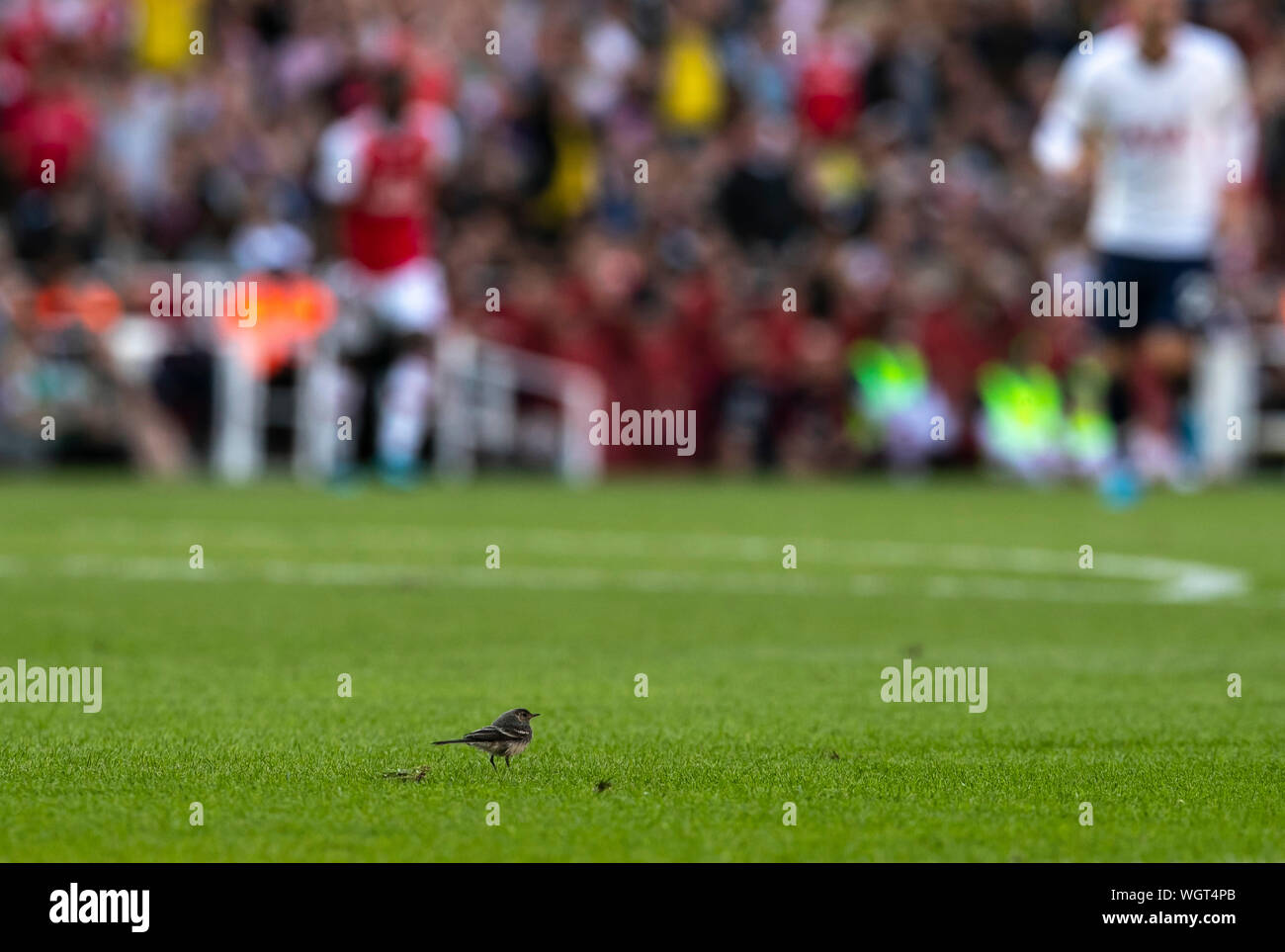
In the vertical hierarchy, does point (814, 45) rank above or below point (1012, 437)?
above

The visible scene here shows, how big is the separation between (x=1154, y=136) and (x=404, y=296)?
5.79 meters

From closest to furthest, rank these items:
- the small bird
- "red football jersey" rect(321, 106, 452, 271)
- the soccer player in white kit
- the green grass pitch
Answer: the green grass pitch < the small bird < the soccer player in white kit < "red football jersey" rect(321, 106, 452, 271)

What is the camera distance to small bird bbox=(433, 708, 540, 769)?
5227 mm

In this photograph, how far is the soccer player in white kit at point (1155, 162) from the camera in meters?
13.5

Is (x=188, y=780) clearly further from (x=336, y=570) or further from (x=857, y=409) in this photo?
(x=857, y=409)

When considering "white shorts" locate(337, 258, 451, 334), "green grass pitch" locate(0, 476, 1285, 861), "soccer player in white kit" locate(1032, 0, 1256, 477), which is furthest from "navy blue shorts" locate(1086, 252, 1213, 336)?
"white shorts" locate(337, 258, 451, 334)

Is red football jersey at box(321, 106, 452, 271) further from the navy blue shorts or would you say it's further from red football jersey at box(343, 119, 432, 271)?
the navy blue shorts

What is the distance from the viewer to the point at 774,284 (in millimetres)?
20469

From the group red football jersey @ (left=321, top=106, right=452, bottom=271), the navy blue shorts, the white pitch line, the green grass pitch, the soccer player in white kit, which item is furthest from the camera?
red football jersey @ (left=321, top=106, right=452, bottom=271)

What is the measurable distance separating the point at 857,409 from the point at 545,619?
1136cm

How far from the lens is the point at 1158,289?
1406 cm

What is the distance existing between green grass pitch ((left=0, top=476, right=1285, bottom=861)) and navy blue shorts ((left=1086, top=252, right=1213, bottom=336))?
45.6 inches

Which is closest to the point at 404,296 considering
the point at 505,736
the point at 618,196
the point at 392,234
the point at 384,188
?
the point at 392,234
